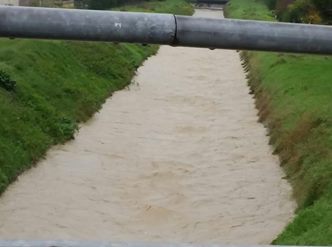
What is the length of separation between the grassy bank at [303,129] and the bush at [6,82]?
5.17 metres

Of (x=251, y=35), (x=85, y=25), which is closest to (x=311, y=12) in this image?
(x=251, y=35)

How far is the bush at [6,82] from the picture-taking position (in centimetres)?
1345

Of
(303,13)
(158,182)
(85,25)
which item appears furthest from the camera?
(303,13)

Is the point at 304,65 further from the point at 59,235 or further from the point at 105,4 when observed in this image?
the point at 105,4

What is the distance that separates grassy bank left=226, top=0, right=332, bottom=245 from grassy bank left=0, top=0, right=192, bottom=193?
405 cm

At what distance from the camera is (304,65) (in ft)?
60.3

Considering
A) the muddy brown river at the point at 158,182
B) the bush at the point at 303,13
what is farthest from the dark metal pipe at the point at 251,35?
the bush at the point at 303,13

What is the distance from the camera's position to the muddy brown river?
31.2 feet

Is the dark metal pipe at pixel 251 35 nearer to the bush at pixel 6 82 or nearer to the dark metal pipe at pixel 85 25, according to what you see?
the dark metal pipe at pixel 85 25

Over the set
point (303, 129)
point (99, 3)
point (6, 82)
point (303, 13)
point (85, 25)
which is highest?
point (85, 25)

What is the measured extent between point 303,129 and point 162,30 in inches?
408

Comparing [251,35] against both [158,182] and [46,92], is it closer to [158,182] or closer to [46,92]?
[158,182]

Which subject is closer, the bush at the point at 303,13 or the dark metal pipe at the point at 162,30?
the dark metal pipe at the point at 162,30

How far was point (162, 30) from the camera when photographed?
1.97 metres
